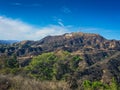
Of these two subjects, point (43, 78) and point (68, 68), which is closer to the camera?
point (43, 78)

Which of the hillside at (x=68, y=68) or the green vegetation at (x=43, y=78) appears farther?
the hillside at (x=68, y=68)

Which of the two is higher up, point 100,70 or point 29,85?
point 29,85

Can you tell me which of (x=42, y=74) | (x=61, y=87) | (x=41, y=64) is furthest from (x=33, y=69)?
(x=61, y=87)

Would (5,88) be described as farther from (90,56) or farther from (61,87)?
(90,56)

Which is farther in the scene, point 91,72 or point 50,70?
point 91,72

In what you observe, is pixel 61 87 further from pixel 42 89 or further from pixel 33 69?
pixel 33 69

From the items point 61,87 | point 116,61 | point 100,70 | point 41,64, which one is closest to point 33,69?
point 41,64

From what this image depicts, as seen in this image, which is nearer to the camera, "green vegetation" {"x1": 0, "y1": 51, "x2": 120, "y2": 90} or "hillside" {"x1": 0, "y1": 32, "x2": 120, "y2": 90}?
"green vegetation" {"x1": 0, "y1": 51, "x2": 120, "y2": 90}

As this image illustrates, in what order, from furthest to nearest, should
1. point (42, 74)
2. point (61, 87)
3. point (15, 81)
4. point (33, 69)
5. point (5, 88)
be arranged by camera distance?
point (33, 69)
point (42, 74)
point (61, 87)
point (15, 81)
point (5, 88)

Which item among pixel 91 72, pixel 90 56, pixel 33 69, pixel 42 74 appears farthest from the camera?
pixel 90 56
